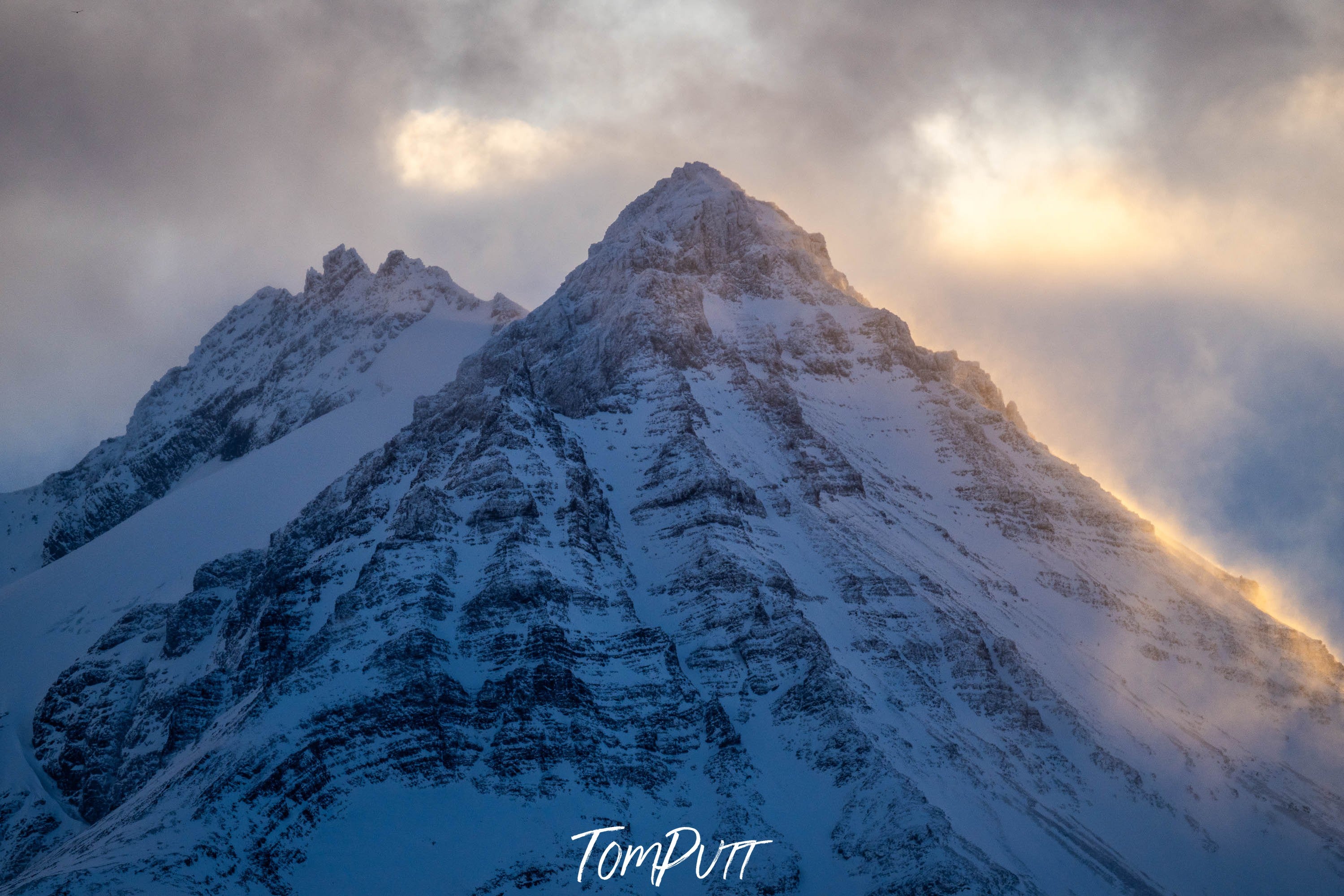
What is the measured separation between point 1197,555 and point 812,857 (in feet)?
420

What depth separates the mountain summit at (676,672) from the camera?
3354 inches

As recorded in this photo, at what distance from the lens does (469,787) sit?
8731cm

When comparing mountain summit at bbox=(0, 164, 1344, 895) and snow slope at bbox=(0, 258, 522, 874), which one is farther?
snow slope at bbox=(0, 258, 522, 874)

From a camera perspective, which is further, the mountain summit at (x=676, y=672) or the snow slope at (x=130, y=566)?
the snow slope at (x=130, y=566)

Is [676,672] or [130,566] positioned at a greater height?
[676,672]

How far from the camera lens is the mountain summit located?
85.2m

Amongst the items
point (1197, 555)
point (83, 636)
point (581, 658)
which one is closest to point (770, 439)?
point (581, 658)

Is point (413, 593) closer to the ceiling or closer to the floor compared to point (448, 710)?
closer to the ceiling

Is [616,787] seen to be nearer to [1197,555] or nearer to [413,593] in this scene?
[413,593]

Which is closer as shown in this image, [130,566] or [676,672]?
[676,672]

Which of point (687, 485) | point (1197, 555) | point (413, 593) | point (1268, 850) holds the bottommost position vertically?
point (413, 593)

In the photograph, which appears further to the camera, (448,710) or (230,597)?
(230,597)

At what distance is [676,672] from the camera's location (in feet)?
338

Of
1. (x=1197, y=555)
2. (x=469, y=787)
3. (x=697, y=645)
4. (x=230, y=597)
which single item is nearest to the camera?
(x=469, y=787)
